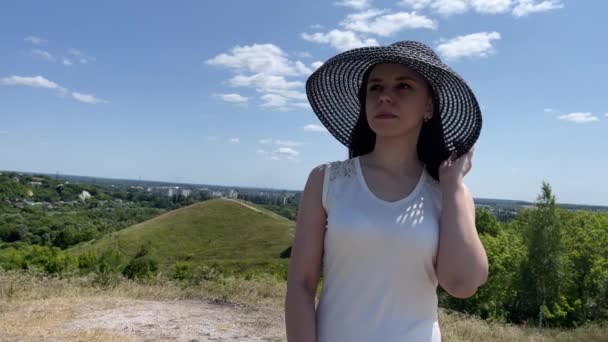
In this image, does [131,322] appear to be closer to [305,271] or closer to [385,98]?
[305,271]

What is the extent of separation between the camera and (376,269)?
4.86ft

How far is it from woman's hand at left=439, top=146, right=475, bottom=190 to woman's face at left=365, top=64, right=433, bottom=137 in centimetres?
17

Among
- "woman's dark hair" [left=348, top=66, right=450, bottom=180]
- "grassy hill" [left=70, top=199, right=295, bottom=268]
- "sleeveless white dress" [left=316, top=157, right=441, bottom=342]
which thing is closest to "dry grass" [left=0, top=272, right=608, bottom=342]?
"woman's dark hair" [left=348, top=66, right=450, bottom=180]

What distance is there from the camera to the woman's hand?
1.65 metres

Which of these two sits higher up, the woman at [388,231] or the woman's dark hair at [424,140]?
the woman's dark hair at [424,140]

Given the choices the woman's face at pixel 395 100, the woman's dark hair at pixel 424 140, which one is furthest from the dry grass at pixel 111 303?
the woman's face at pixel 395 100

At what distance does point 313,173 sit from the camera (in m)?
1.65

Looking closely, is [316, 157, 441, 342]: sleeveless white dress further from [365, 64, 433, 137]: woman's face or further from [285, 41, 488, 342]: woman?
[365, 64, 433, 137]: woman's face

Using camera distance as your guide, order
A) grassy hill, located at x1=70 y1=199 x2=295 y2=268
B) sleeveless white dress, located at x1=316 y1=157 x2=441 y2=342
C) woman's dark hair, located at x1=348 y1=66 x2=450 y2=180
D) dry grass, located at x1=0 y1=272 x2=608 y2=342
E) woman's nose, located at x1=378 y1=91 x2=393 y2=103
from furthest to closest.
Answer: grassy hill, located at x1=70 y1=199 x2=295 y2=268
dry grass, located at x1=0 y1=272 x2=608 y2=342
woman's dark hair, located at x1=348 y1=66 x2=450 y2=180
woman's nose, located at x1=378 y1=91 x2=393 y2=103
sleeveless white dress, located at x1=316 y1=157 x2=441 y2=342

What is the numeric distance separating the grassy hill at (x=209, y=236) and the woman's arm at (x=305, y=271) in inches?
1972

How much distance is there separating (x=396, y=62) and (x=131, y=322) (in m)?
6.64

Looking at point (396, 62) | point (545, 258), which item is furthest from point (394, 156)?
point (545, 258)

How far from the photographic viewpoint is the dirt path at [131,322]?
21.1ft

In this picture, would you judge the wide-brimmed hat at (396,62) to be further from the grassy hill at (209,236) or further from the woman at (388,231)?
the grassy hill at (209,236)
